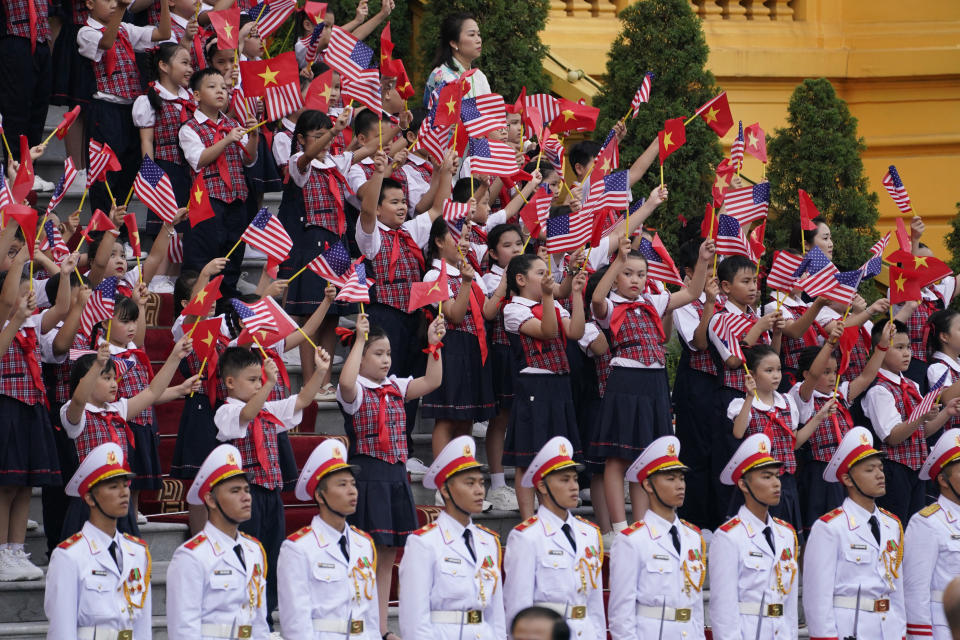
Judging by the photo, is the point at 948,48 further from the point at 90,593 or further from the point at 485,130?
the point at 90,593

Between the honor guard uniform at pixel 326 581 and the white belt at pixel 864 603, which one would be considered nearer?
the honor guard uniform at pixel 326 581

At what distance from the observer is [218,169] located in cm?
1222

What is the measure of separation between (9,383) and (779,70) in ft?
30.5

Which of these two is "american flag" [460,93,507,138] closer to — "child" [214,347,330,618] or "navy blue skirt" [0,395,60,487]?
"child" [214,347,330,618]

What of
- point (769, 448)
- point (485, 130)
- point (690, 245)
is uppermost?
point (485, 130)

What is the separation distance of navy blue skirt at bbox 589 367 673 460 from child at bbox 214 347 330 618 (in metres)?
1.90

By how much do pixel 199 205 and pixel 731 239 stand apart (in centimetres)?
346

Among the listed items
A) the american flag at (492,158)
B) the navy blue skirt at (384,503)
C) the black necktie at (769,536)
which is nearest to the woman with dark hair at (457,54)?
the american flag at (492,158)

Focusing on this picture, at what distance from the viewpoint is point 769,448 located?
1014 cm

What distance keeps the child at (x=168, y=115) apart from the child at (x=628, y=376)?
335 centimetres

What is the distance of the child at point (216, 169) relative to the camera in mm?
12133

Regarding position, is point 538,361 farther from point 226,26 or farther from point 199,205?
point 226,26

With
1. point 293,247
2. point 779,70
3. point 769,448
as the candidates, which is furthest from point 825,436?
point 779,70

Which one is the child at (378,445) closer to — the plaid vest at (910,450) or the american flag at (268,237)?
the american flag at (268,237)
